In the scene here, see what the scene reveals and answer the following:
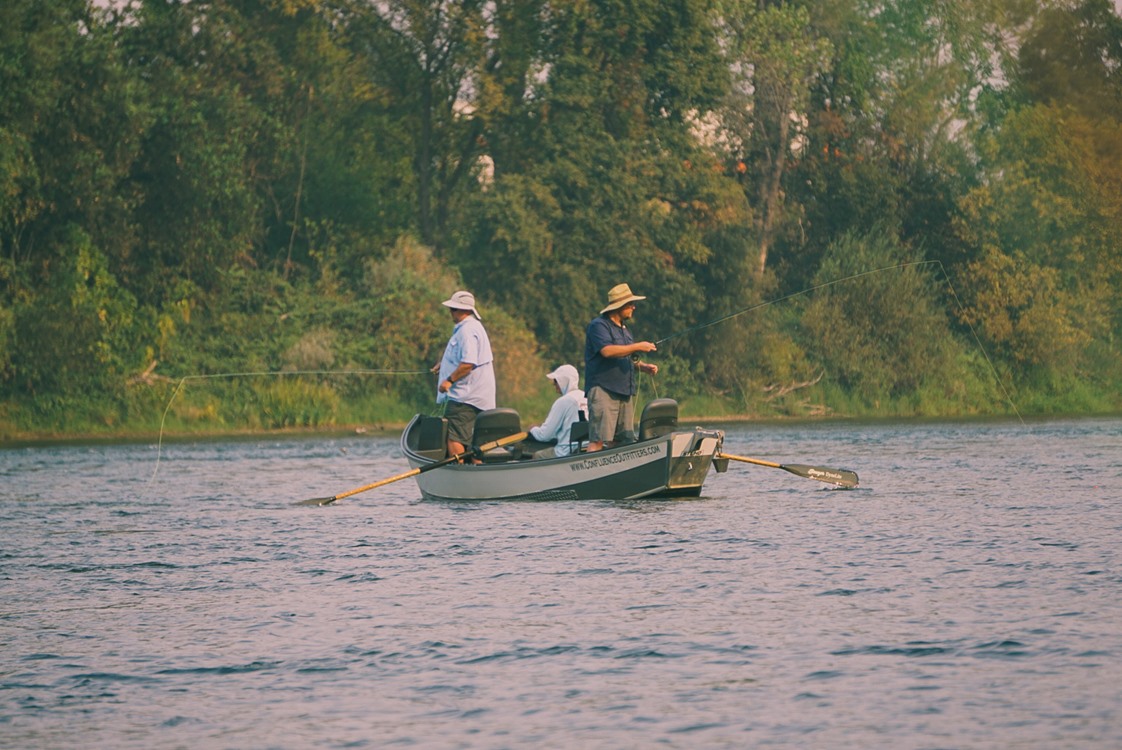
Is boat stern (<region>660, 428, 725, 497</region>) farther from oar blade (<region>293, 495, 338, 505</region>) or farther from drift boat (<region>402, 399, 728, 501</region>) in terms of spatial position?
oar blade (<region>293, 495, 338, 505</region>)

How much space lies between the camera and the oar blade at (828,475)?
1889 centimetres

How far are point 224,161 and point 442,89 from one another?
391 inches

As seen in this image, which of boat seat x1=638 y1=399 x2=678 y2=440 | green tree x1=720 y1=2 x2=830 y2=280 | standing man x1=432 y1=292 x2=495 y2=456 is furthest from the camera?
green tree x1=720 y1=2 x2=830 y2=280

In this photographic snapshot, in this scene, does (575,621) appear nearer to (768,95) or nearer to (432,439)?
(432,439)

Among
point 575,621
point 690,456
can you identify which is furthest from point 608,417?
point 575,621

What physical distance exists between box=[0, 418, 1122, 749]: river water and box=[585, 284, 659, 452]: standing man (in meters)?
0.79

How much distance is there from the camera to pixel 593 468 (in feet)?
56.0

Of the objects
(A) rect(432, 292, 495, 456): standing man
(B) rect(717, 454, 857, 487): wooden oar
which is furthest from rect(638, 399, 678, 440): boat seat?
(A) rect(432, 292, 495, 456): standing man

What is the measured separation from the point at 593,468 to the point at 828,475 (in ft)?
10.8

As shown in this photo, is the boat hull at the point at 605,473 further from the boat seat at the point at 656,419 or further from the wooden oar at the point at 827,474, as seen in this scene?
the wooden oar at the point at 827,474

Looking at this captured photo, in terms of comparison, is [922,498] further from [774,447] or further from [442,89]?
[442,89]

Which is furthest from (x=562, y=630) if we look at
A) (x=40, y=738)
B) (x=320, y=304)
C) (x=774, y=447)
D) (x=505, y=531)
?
(x=320, y=304)

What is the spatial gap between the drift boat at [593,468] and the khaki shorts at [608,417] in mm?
157

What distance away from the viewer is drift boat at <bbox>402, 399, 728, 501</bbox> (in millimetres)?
16797
